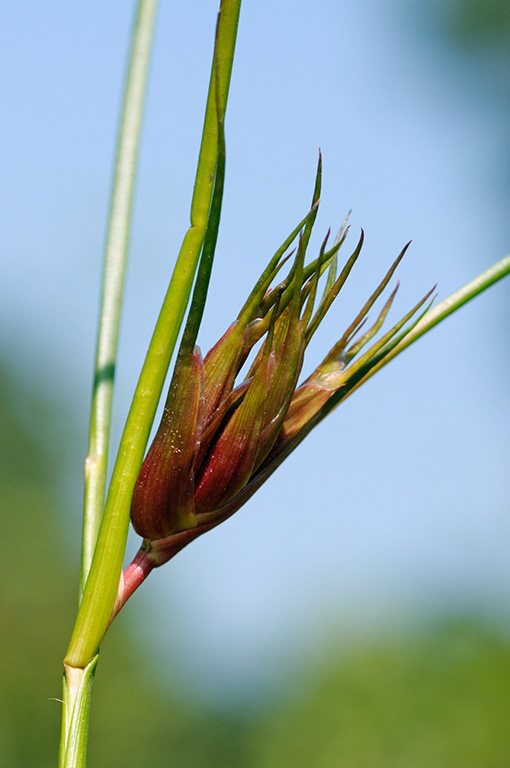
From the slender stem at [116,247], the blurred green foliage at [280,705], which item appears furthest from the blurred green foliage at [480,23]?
the slender stem at [116,247]

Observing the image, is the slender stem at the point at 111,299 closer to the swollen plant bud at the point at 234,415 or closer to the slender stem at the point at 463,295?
the swollen plant bud at the point at 234,415

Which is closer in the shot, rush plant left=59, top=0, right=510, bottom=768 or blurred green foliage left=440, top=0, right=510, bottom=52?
rush plant left=59, top=0, right=510, bottom=768

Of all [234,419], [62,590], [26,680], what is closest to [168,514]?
[234,419]

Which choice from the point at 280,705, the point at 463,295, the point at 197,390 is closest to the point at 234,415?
the point at 197,390

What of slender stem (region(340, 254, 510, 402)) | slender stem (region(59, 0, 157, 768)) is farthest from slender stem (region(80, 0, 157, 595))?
slender stem (region(340, 254, 510, 402))

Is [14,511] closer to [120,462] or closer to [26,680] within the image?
[26,680]

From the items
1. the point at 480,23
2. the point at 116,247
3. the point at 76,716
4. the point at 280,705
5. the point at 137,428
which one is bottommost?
the point at 280,705

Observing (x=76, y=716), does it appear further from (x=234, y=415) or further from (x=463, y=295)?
(x=463, y=295)

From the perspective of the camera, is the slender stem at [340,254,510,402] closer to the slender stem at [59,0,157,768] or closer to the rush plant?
the rush plant
